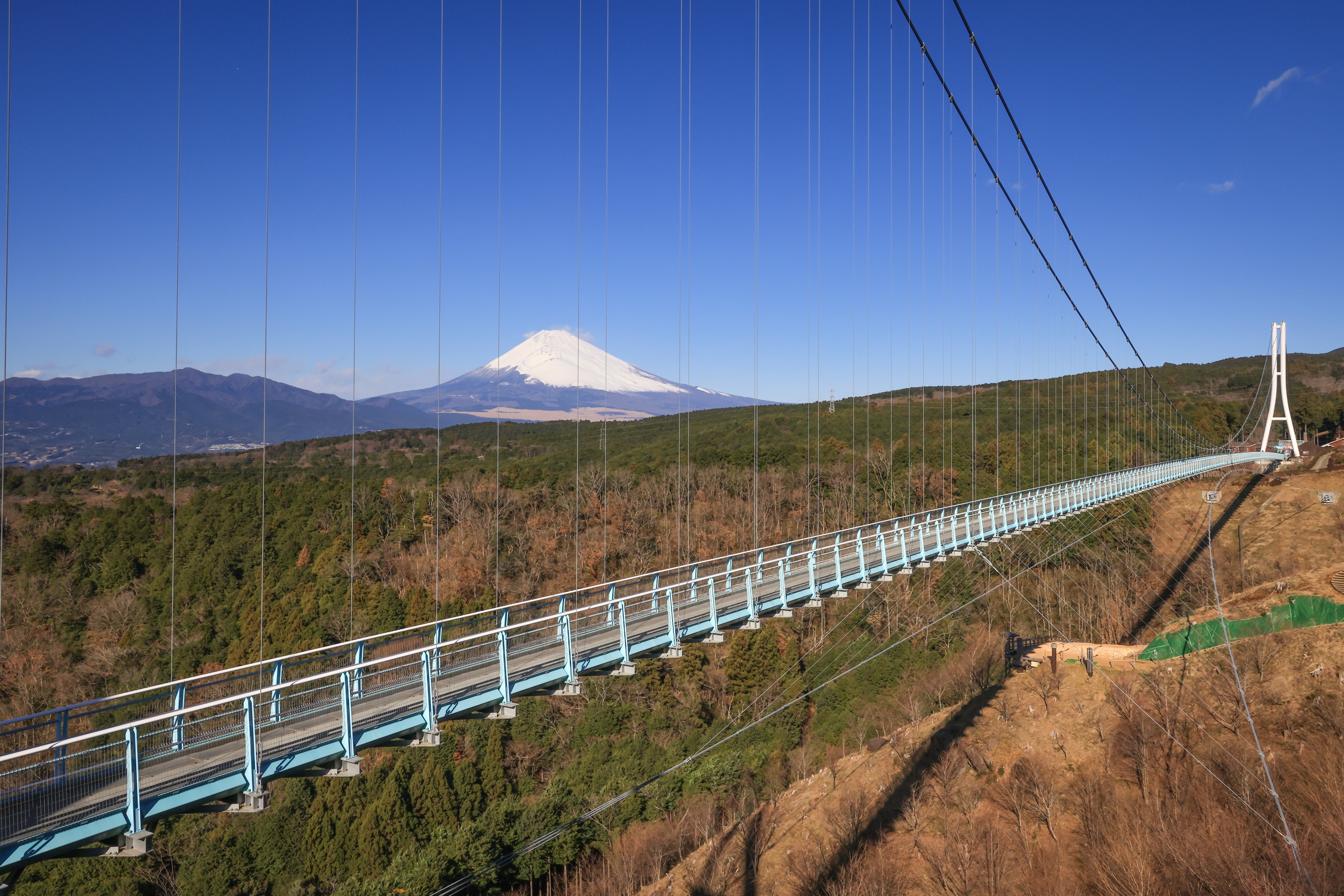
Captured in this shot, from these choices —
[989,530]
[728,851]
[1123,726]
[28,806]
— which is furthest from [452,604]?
[28,806]

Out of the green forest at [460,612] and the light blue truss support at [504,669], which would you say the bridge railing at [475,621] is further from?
the green forest at [460,612]

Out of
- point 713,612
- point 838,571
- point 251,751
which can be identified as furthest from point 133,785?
point 838,571

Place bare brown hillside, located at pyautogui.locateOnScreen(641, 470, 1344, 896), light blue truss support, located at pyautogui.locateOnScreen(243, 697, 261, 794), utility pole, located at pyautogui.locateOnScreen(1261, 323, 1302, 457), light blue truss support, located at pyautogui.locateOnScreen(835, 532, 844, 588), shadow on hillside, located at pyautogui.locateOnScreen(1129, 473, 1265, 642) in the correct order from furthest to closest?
utility pole, located at pyautogui.locateOnScreen(1261, 323, 1302, 457) → shadow on hillside, located at pyautogui.locateOnScreen(1129, 473, 1265, 642) → bare brown hillside, located at pyautogui.locateOnScreen(641, 470, 1344, 896) → light blue truss support, located at pyautogui.locateOnScreen(835, 532, 844, 588) → light blue truss support, located at pyautogui.locateOnScreen(243, 697, 261, 794)

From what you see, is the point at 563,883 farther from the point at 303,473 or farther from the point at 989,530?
the point at 303,473

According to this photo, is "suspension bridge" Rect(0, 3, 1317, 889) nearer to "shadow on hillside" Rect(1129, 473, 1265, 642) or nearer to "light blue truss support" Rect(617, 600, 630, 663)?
"light blue truss support" Rect(617, 600, 630, 663)

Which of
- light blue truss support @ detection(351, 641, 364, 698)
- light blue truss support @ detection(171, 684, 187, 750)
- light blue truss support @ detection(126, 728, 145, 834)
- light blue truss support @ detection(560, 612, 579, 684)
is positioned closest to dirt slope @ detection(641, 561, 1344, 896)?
light blue truss support @ detection(560, 612, 579, 684)
